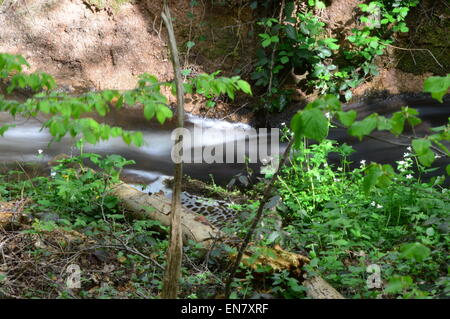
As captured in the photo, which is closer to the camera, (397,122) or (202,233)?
(397,122)

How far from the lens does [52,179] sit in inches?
209

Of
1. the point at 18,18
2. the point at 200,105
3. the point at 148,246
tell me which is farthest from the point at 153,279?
the point at 18,18

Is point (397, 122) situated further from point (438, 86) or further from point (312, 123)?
point (312, 123)

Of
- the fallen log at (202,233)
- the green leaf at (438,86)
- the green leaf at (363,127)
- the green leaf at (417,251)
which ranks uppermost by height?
the green leaf at (438,86)

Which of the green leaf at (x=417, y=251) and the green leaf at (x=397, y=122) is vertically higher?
the green leaf at (x=397, y=122)

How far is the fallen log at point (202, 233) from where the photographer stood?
130 inches

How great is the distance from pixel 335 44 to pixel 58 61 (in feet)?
15.6

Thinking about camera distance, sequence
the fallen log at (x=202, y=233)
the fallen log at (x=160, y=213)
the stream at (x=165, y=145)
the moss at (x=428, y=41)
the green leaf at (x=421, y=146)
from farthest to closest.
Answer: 1. the moss at (x=428, y=41)
2. the stream at (x=165, y=145)
3. the fallen log at (x=160, y=213)
4. the fallen log at (x=202, y=233)
5. the green leaf at (x=421, y=146)

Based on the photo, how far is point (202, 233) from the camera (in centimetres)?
430

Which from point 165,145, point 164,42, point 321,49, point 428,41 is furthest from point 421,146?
point 164,42

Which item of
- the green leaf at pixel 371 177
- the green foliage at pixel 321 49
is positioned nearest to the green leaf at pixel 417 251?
the green leaf at pixel 371 177

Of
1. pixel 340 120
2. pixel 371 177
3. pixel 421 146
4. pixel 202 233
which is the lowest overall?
pixel 202 233

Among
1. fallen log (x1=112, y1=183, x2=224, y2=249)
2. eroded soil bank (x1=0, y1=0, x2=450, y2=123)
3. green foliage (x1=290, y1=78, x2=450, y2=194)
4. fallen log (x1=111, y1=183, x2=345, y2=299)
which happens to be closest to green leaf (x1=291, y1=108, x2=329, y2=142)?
green foliage (x1=290, y1=78, x2=450, y2=194)
